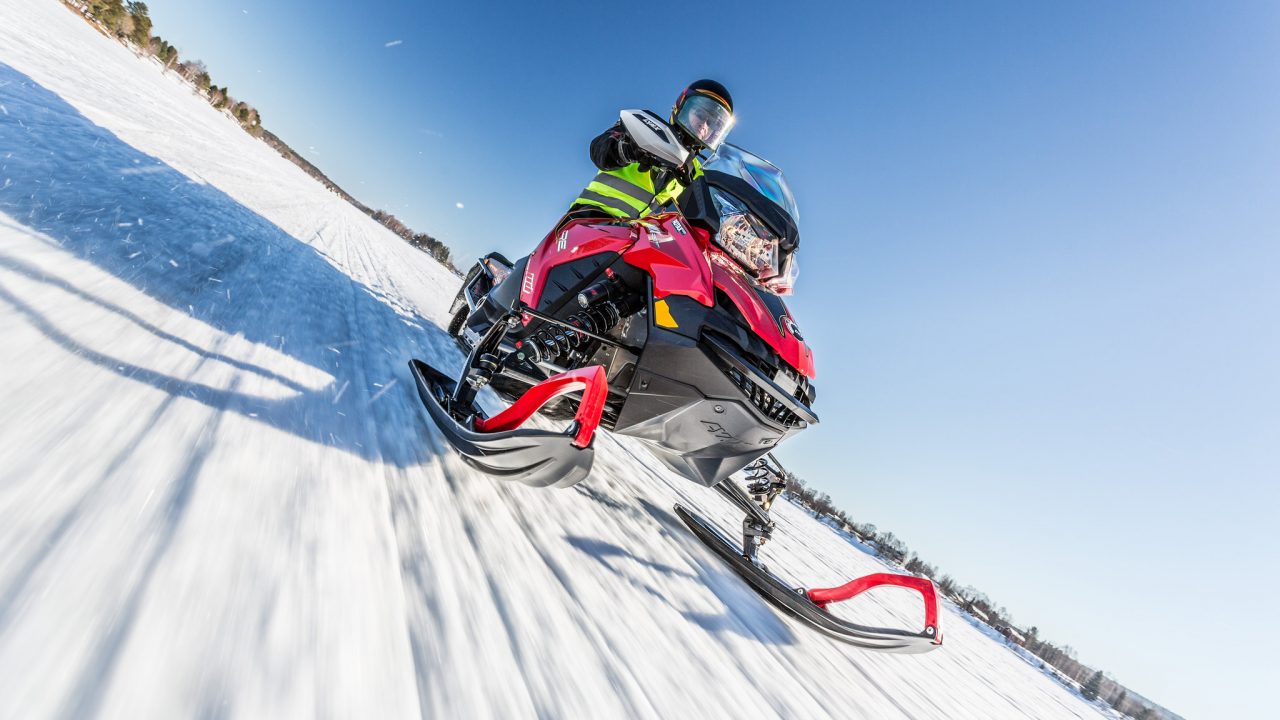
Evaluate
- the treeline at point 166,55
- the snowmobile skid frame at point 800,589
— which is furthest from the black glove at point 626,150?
the treeline at point 166,55

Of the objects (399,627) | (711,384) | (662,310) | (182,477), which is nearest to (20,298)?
(182,477)

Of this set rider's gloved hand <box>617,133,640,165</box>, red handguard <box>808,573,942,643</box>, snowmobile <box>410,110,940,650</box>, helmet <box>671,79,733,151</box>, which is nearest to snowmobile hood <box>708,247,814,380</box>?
snowmobile <box>410,110,940,650</box>

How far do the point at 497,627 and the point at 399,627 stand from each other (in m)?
0.26

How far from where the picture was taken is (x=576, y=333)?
256cm

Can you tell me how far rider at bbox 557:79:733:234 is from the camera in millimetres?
2850

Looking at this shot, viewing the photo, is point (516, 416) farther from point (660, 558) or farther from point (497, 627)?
point (660, 558)

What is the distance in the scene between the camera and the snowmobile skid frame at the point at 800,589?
2816 mm

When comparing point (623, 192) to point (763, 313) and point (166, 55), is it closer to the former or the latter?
point (763, 313)

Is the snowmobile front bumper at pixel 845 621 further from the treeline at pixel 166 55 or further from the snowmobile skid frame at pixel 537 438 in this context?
the treeline at pixel 166 55

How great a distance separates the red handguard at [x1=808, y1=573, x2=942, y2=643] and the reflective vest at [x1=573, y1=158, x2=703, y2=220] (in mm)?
2363

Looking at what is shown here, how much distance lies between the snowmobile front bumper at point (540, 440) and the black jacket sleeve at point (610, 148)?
1.63 metres

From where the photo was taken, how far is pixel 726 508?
15.7 feet

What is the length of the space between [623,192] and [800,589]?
2.47 m

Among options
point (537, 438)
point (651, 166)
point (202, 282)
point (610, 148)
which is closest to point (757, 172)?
point (651, 166)
